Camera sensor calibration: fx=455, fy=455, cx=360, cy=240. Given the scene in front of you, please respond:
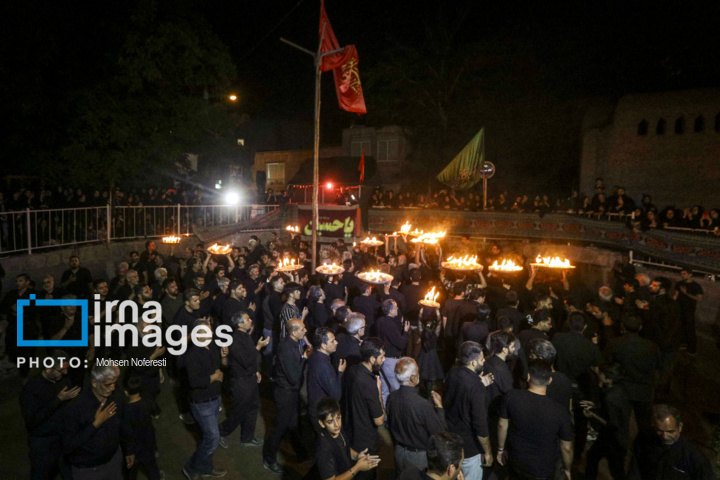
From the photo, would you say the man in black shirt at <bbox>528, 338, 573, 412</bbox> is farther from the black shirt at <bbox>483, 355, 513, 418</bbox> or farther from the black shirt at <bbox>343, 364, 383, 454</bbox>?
the black shirt at <bbox>343, 364, 383, 454</bbox>

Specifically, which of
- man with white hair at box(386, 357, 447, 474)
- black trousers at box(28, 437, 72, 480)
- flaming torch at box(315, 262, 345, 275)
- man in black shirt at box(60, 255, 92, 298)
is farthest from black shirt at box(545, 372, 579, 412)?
man in black shirt at box(60, 255, 92, 298)

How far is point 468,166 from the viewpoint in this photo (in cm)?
1575

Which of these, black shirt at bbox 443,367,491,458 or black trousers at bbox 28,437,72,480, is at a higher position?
black shirt at bbox 443,367,491,458

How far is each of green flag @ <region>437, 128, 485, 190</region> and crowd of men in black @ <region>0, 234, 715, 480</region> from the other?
7.46 m

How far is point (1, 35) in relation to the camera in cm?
1091

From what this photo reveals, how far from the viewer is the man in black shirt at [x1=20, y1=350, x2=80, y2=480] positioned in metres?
4.34

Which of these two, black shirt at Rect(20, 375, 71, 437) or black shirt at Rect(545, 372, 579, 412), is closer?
black shirt at Rect(20, 375, 71, 437)

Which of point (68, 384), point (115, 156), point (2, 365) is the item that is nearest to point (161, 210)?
point (115, 156)

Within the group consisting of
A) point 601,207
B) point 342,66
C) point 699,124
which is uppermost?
point 342,66

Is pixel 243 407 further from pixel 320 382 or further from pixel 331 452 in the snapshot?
pixel 331 452

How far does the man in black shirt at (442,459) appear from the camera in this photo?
118 inches

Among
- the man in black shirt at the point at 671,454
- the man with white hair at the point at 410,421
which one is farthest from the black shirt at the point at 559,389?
the man with white hair at the point at 410,421

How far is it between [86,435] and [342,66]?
10.1 m

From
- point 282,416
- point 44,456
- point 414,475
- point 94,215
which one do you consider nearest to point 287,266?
point 282,416
